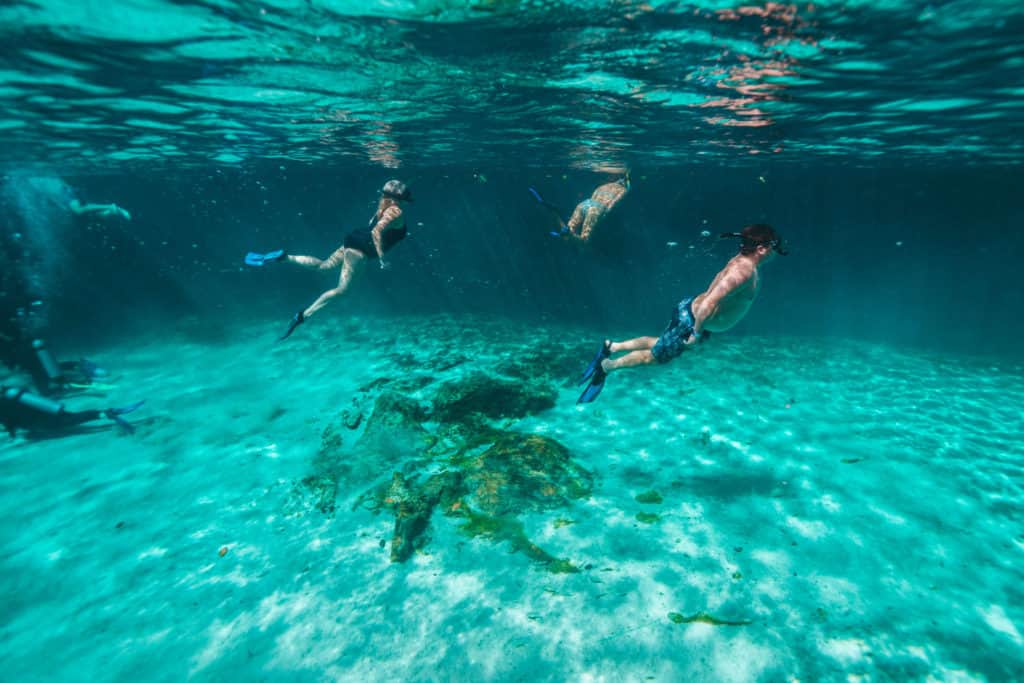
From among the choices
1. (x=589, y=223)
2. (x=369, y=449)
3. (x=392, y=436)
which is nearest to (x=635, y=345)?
(x=392, y=436)

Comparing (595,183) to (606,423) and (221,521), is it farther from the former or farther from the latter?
(221,521)

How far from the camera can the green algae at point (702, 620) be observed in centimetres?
438

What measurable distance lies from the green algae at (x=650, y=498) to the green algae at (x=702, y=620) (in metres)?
2.06

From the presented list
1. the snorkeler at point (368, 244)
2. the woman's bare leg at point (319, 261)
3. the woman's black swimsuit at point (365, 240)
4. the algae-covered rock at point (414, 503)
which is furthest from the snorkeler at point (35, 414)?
the algae-covered rock at point (414, 503)

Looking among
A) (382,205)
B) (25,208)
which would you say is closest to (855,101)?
(382,205)

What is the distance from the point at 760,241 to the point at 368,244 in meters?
8.41

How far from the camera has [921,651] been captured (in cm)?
414

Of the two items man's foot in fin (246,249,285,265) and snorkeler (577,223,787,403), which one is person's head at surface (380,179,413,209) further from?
snorkeler (577,223,787,403)

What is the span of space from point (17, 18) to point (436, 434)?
1084 cm

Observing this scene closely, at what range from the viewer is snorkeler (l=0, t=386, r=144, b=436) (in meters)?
9.26

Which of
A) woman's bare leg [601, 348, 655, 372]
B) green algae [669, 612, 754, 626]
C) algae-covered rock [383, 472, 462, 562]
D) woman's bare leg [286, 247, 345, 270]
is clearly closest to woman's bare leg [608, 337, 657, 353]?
woman's bare leg [601, 348, 655, 372]

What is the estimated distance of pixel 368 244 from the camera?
10500 millimetres

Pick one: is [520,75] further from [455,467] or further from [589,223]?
[455,467]

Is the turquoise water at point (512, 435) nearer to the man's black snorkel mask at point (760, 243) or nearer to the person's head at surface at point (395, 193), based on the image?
the man's black snorkel mask at point (760, 243)
